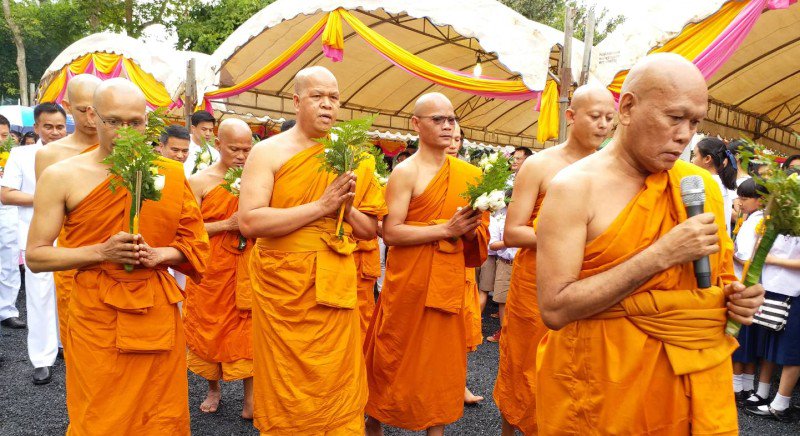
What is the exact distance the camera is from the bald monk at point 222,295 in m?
4.53

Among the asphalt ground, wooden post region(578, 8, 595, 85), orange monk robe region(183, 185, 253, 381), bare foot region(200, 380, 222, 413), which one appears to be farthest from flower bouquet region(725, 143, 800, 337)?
wooden post region(578, 8, 595, 85)

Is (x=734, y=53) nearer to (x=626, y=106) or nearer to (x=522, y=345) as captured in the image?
(x=522, y=345)

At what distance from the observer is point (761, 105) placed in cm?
1499

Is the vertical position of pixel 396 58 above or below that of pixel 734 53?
below

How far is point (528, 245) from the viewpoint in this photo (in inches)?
131

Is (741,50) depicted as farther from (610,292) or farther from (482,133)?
(610,292)

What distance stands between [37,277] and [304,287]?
3.33 meters

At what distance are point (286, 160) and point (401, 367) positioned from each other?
1.54 metres

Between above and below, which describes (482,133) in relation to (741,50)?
below

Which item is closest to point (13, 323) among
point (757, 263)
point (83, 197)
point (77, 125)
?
point (77, 125)

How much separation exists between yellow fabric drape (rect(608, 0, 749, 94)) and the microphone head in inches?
213

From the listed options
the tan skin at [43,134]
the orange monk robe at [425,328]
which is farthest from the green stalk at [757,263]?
the tan skin at [43,134]

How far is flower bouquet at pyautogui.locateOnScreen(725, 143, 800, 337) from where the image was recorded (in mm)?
1833

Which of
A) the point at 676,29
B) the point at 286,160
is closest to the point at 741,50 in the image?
the point at 676,29
